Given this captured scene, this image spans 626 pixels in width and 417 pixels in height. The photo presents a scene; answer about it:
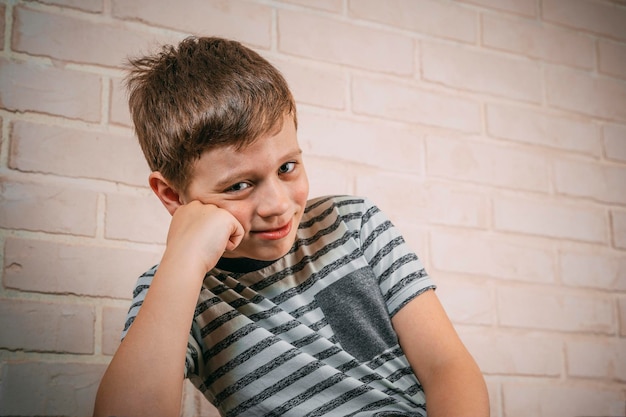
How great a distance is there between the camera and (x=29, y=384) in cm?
126

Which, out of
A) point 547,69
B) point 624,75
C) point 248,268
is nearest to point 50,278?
point 248,268

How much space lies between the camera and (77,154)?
1.36m

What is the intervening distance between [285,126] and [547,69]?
1.01 m

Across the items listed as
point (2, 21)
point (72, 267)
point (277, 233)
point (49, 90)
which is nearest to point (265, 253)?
point (277, 233)

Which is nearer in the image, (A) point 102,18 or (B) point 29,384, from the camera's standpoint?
(B) point 29,384

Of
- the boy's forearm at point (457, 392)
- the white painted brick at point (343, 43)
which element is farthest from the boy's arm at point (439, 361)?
the white painted brick at point (343, 43)

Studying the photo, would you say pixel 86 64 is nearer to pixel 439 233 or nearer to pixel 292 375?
pixel 292 375

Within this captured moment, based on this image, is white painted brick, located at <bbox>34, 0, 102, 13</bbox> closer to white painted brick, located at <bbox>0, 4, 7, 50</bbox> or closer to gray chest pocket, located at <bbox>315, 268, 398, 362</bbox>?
white painted brick, located at <bbox>0, 4, 7, 50</bbox>

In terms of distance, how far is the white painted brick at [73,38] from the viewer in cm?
135

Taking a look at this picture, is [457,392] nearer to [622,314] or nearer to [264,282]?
[264,282]

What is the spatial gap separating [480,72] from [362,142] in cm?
39

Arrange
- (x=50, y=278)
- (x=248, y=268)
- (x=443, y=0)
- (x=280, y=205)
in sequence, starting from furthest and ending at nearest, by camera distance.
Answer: (x=443, y=0)
(x=50, y=278)
(x=248, y=268)
(x=280, y=205)

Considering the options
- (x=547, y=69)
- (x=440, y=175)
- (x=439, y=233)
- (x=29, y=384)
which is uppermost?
(x=547, y=69)

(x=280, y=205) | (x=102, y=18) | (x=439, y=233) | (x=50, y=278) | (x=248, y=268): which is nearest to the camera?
(x=280, y=205)
